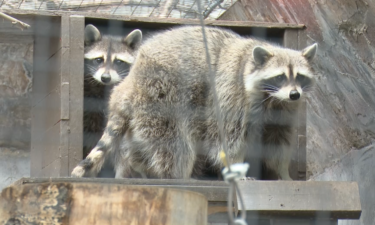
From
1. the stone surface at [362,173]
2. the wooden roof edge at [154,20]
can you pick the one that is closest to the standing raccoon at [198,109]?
the wooden roof edge at [154,20]

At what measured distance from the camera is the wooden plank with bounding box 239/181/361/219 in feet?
9.39

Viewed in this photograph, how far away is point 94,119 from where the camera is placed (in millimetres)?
3842

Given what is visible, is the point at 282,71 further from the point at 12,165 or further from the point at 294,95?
the point at 12,165

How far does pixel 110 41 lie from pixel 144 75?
51cm

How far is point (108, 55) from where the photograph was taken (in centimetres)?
379

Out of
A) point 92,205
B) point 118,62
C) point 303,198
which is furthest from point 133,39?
point 92,205

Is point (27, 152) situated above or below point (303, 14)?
below

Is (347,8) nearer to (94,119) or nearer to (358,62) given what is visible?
(358,62)

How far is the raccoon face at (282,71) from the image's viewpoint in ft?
11.0

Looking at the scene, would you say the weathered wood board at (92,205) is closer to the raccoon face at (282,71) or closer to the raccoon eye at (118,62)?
the raccoon face at (282,71)

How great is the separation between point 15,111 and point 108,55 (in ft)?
4.12

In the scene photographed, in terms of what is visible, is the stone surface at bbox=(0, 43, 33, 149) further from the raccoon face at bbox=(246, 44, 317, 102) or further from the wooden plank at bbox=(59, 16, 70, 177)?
the raccoon face at bbox=(246, 44, 317, 102)

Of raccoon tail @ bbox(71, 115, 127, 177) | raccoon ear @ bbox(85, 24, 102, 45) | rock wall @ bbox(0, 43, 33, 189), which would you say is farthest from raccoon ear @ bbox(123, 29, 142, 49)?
rock wall @ bbox(0, 43, 33, 189)

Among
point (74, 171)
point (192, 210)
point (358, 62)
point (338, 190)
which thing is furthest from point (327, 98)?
point (192, 210)
